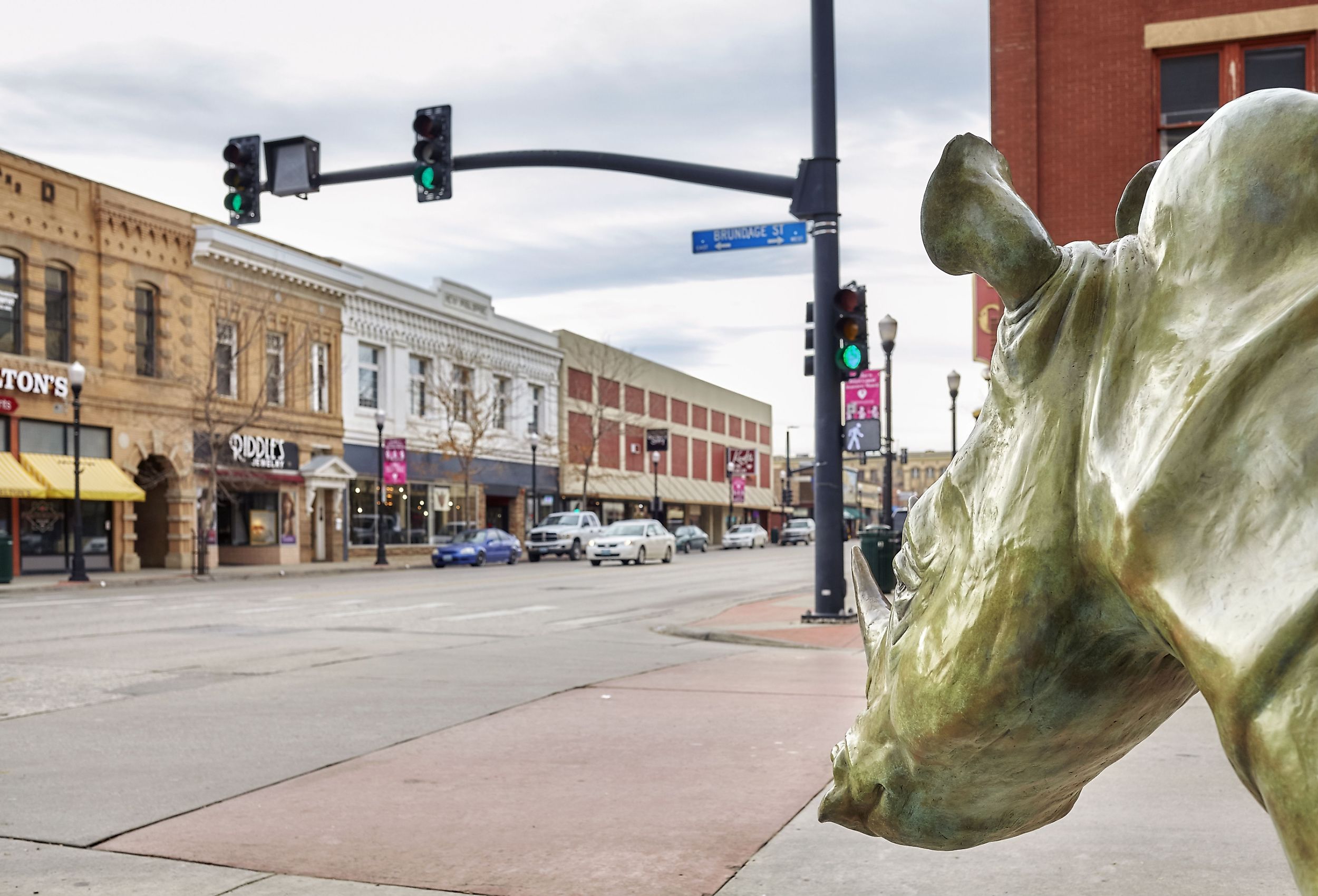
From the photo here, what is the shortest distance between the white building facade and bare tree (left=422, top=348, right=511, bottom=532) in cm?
5

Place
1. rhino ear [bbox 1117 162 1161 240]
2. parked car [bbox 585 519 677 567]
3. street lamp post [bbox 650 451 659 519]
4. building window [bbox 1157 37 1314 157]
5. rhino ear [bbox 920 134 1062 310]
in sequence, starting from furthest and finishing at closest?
street lamp post [bbox 650 451 659 519] → parked car [bbox 585 519 677 567] → building window [bbox 1157 37 1314 157] → rhino ear [bbox 1117 162 1161 240] → rhino ear [bbox 920 134 1062 310]

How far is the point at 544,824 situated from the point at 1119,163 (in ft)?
52.0

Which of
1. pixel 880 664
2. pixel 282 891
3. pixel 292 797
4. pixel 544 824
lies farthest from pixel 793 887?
pixel 880 664

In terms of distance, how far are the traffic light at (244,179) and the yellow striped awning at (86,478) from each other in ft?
50.1

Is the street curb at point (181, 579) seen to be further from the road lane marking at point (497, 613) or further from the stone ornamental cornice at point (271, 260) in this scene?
the road lane marking at point (497, 613)

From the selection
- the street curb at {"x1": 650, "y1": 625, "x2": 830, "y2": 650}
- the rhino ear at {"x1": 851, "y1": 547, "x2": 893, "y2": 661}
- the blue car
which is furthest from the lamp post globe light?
the rhino ear at {"x1": 851, "y1": 547, "x2": 893, "y2": 661}

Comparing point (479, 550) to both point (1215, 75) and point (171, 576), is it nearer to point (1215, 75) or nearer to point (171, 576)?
point (171, 576)

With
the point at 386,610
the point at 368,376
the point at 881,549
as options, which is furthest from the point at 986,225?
the point at 368,376

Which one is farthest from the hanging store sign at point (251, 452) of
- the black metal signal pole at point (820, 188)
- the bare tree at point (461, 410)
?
the black metal signal pole at point (820, 188)

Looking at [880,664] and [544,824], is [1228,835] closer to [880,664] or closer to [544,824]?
[544,824]

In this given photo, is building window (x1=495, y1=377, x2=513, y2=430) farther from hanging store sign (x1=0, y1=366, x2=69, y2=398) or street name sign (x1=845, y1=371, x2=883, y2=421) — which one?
street name sign (x1=845, y1=371, x2=883, y2=421)

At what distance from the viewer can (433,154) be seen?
1391cm

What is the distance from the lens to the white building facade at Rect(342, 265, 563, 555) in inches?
1561

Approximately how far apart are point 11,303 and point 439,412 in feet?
58.5
